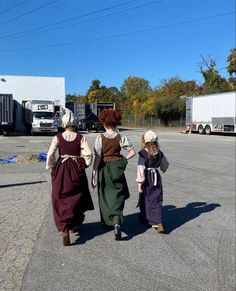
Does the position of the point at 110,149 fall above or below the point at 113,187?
above

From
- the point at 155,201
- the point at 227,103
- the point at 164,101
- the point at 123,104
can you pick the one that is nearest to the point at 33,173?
the point at 155,201

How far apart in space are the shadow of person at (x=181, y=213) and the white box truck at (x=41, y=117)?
3013 cm

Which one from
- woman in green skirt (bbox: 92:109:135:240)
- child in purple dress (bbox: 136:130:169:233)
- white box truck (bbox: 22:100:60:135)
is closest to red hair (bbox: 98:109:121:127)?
woman in green skirt (bbox: 92:109:135:240)

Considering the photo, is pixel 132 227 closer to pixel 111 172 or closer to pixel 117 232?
pixel 117 232

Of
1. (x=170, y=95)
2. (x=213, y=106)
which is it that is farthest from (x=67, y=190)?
(x=170, y=95)

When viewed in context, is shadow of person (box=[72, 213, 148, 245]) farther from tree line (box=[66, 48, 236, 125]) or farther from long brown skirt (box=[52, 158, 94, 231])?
A: tree line (box=[66, 48, 236, 125])

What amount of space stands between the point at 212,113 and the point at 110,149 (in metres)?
40.2

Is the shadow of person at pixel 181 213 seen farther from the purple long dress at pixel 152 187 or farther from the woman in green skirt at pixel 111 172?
the woman in green skirt at pixel 111 172

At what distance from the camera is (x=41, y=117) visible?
129 feet

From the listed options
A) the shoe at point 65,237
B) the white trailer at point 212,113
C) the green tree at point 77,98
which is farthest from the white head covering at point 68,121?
the green tree at point 77,98

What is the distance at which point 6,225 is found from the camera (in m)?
7.07

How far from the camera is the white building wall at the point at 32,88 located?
46.8 meters

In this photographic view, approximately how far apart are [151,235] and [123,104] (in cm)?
8758

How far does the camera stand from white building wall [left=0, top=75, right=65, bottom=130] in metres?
46.8
